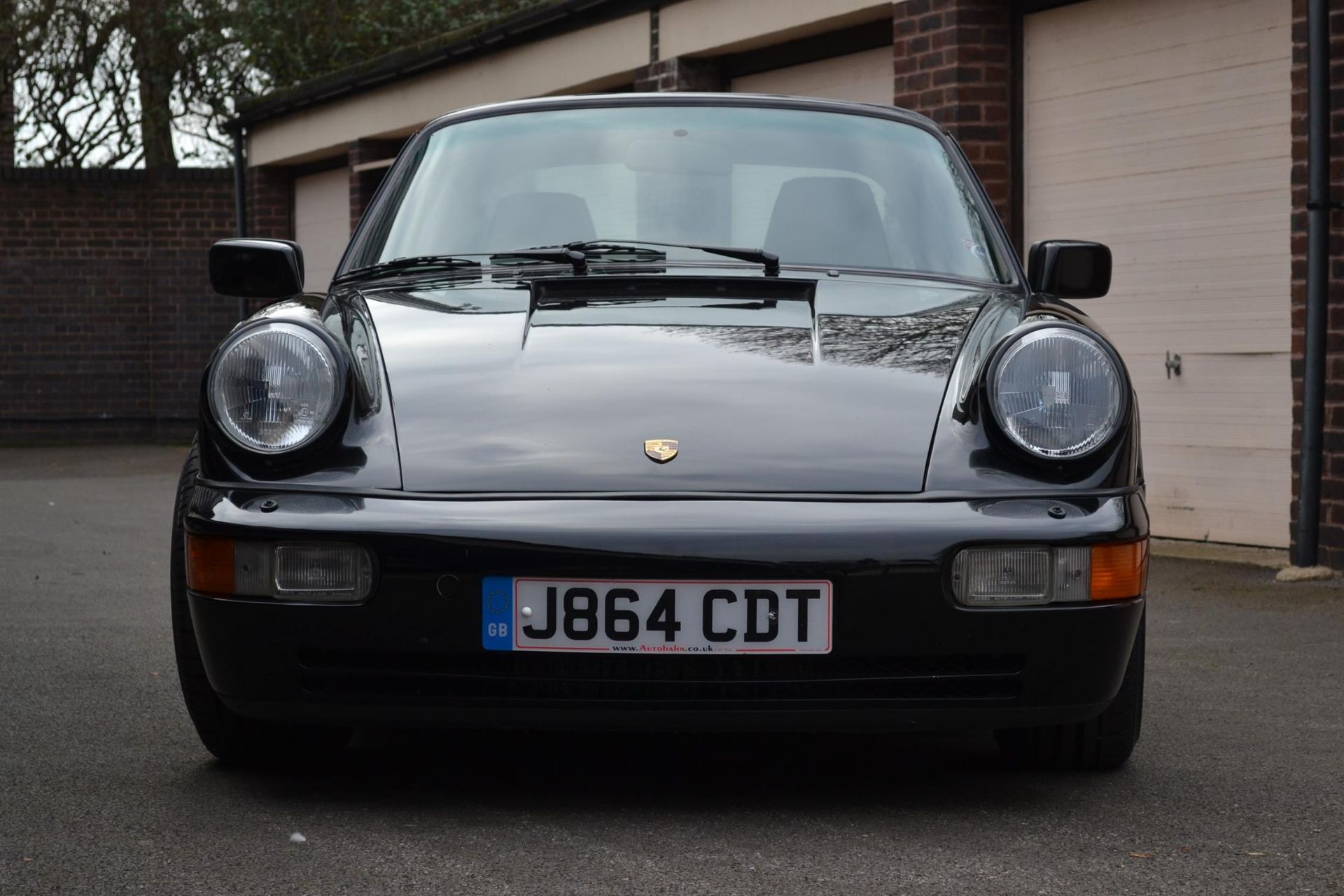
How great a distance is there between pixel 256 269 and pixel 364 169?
12306mm

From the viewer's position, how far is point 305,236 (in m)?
17.8

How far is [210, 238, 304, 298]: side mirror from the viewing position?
3.90 meters

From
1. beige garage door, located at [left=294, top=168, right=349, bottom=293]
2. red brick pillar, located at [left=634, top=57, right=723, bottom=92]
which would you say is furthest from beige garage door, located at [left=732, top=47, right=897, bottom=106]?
beige garage door, located at [left=294, top=168, right=349, bottom=293]

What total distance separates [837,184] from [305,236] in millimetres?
14342

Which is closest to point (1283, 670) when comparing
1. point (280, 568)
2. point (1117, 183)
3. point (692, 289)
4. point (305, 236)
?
point (692, 289)

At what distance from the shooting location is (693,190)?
4027 mm

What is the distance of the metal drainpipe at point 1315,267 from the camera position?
22.5ft

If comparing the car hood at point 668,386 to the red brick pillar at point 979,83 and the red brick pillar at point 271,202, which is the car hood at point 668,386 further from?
the red brick pillar at point 271,202

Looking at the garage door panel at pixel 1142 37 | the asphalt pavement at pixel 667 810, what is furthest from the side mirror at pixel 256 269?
the garage door panel at pixel 1142 37

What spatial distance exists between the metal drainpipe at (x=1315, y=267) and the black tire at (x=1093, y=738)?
3.91 m

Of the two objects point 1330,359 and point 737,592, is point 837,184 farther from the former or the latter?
point 1330,359

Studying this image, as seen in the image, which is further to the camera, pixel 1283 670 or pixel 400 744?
pixel 1283 670

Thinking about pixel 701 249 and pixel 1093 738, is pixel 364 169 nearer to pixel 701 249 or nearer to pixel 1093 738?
pixel 701 249

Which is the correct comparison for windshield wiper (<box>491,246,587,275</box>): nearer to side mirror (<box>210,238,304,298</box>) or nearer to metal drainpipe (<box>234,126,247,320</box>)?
side mirror (<box>210,238,304,298</box>)
